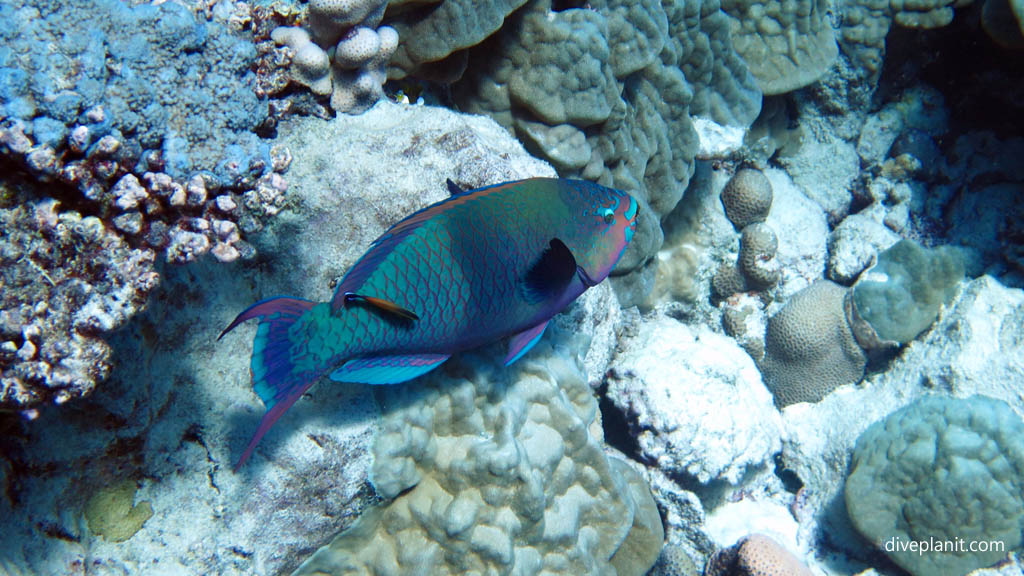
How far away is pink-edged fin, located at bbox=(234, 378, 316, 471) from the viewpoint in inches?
61.2

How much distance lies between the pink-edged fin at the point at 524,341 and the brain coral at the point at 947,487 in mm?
4260

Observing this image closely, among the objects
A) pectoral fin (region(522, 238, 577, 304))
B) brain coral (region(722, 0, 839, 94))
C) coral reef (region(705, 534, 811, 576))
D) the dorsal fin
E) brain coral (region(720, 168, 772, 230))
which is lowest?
coral reef (region(705, 534, 811, 576))

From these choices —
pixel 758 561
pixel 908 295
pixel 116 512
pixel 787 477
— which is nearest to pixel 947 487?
pixel 787 477

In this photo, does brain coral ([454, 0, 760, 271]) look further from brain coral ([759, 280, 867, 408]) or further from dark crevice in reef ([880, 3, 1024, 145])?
dark crevice in reef ([880, 3, 1024, 145])

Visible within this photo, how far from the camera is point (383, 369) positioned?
1.95 m

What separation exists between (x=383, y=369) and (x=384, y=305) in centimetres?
37

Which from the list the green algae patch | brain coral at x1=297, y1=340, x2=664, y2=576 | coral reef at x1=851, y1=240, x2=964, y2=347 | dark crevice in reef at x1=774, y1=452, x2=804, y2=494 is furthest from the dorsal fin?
coral reef at x1=851, y1=240, x2=964, y2=347

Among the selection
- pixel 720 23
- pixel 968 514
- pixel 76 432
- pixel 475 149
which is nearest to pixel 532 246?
pixel 475 149

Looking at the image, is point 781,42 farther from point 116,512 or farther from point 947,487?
point 116,512

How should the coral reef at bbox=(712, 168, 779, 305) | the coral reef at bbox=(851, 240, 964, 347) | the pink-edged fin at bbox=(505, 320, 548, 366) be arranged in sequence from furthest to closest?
the coral reef at bbox=(712, 168, 779, 305)
the coral reef at bbox=(851, 240, 964, 347)
the pink-edged fin at bbox=(505, 320, 548, 366)

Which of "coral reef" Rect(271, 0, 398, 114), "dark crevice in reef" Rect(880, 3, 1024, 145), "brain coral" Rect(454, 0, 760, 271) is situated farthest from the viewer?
"dark crevice in reef" Rect(880, 3, 1024, 145)

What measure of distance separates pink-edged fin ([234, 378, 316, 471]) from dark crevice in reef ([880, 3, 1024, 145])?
888 centimetres

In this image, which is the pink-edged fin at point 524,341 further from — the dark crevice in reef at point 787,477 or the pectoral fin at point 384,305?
the dark crevice in reef at point 787,477

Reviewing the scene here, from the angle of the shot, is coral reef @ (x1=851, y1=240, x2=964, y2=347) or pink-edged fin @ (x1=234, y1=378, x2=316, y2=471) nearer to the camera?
pink-edged fin @ (x1=234, y1=378, x2=316, y2=471)
